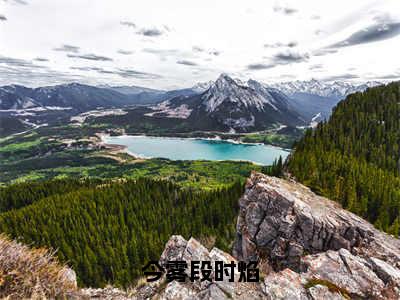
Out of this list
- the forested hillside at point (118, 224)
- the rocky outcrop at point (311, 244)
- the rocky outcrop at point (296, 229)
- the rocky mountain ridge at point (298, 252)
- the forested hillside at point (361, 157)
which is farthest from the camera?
the forested hillside at point (118, 224)

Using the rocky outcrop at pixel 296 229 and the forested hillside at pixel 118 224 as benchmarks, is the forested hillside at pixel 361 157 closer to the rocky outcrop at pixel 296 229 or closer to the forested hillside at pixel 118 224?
the rocky outcrop at pixel 296 229

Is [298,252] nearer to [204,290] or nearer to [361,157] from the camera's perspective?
[204,290]

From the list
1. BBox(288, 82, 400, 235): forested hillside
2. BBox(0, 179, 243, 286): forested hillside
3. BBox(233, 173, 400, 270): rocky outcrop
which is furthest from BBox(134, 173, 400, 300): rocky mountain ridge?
BBox(0, 179, 243, 286): forested hillside

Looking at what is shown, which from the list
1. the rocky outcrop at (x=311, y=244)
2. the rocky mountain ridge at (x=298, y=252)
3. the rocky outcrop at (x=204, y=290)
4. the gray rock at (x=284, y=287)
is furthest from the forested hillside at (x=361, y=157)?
the rocky outcrop at (x=204, y=290)

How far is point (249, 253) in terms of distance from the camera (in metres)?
27.0

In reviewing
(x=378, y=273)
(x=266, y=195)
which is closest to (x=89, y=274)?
(x=266, y=195)

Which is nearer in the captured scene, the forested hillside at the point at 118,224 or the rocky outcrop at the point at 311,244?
the rocky outcrop at the point at 311,244

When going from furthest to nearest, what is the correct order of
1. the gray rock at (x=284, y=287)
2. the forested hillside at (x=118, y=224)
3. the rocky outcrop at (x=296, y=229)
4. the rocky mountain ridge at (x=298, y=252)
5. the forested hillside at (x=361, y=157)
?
the forested hillside at (x=118, y=224) < the forested hillside at (x=361, y=157) < the rocky outcrop at (x=296, y=229) < the rocky mountain ridge at (x=298, y=252) < the gray rock at (x=284, y=287)

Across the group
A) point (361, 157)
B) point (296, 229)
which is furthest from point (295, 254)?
point (361, 157)

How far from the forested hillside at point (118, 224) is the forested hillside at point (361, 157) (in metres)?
18.7

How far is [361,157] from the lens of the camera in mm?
49031

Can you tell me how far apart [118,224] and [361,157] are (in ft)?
182

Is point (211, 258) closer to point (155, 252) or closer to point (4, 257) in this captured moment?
point (4, 257)

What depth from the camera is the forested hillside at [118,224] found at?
3881cm
